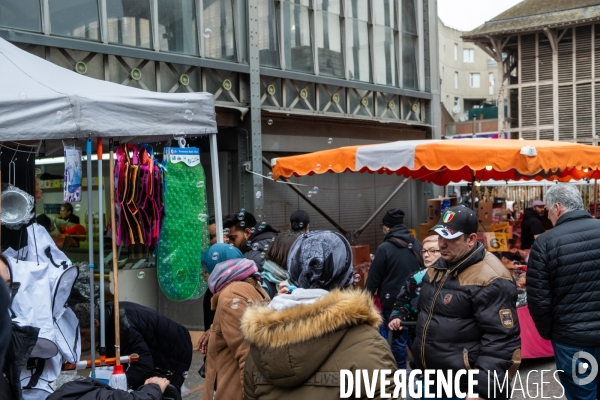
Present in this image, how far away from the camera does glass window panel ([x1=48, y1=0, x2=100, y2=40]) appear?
341 inches

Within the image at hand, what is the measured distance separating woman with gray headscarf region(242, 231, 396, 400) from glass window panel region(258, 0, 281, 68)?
910cm

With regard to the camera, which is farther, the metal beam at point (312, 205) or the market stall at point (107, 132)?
the metal beam at point (312, 205)

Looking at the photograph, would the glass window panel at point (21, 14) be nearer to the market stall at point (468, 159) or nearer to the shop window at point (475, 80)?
the market stall at point (468, 159)

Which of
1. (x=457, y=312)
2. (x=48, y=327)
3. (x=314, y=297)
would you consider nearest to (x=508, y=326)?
(x=457, y=312)

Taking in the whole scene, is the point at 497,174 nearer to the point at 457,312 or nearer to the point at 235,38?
the point at 235,38

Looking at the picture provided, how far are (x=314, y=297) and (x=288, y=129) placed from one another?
9.54m

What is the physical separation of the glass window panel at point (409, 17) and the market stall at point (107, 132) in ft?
32.3

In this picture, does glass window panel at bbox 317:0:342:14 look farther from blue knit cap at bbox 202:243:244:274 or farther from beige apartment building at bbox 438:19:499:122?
beige apartment building at bbox 438:19:499:122

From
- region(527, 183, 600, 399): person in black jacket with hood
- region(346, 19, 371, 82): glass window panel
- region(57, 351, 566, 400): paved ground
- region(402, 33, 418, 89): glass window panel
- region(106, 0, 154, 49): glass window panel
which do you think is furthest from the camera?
region(402, 33, 418, 89): glass window panel

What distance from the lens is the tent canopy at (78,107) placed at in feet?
15.0

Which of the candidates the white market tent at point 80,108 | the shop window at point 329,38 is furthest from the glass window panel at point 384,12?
the white market tent at point 80,108

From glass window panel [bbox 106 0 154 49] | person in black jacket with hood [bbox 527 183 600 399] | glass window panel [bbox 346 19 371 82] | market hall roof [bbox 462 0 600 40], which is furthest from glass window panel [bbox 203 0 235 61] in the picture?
market hall roof [bbox 462 0 600 40]

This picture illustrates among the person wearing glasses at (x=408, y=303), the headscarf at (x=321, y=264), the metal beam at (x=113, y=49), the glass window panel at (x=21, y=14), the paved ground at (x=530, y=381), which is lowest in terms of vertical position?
the paved ground at (x=530, y=381)

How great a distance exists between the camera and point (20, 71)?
520 centimetres
